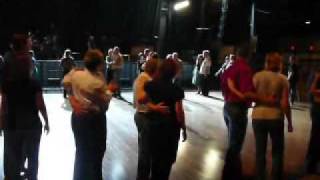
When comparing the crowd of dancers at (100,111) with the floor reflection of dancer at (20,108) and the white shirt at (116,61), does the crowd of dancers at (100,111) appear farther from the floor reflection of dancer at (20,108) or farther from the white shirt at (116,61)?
the white shirt at (116,61)

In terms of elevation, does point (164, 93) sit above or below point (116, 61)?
above

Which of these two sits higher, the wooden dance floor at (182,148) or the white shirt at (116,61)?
the white shirt at (116,61)

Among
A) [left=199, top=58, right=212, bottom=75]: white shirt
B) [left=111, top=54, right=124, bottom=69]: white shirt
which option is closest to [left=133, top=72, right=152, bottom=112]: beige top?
[left=111, top=54, right=124, bottom=69]: white shirt

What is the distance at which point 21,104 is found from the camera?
6.18 m

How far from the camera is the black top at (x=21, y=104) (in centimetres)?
618

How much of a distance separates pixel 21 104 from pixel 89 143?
0.83 m

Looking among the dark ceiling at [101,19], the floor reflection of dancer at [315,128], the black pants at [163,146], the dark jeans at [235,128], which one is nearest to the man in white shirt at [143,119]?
the black pants at [163,146]

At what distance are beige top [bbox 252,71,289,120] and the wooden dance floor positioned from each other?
1390 mm

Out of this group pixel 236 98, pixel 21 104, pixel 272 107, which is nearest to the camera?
pixel 21 104

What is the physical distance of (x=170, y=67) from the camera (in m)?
5.82

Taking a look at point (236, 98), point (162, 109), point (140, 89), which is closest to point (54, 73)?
point (236, 98)

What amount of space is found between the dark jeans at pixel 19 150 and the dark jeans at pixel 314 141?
13.3 ft

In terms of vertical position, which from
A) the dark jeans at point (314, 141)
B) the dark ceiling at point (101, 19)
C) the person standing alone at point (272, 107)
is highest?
the dark ceiling at point (101, 19)

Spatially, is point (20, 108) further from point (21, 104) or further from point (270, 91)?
point (270, 91)
